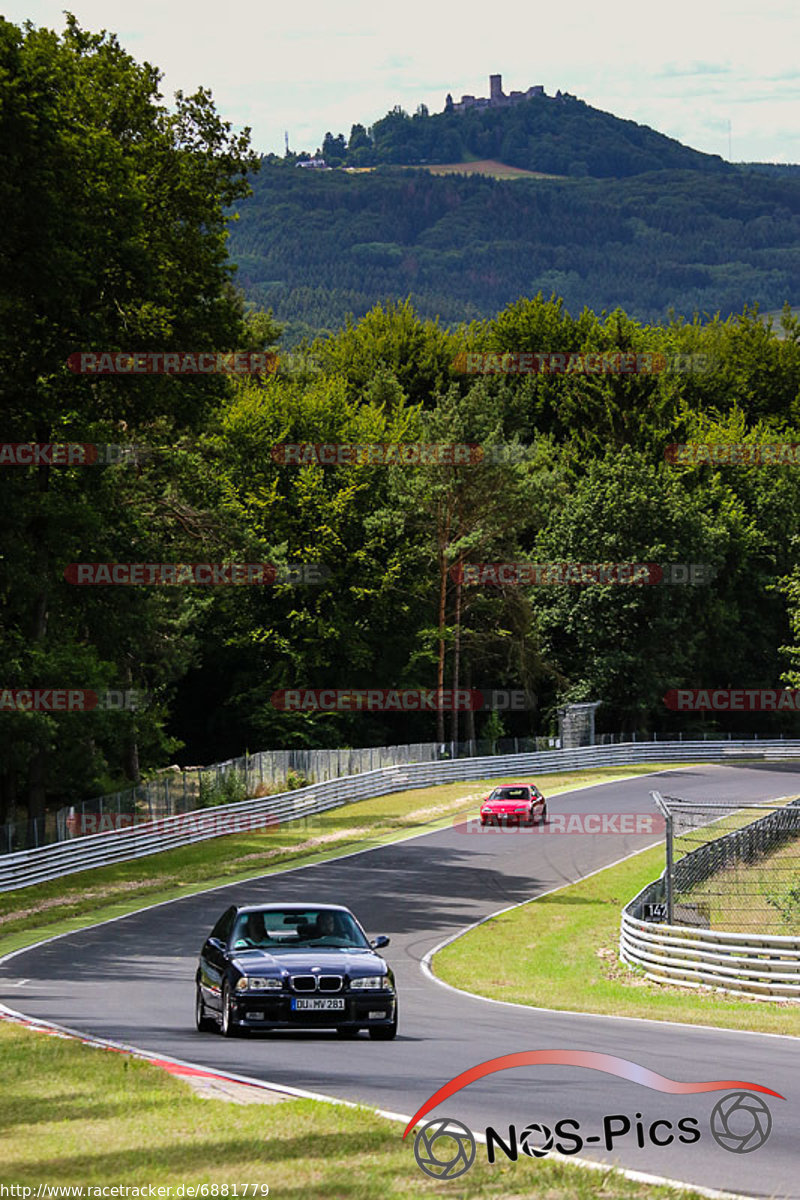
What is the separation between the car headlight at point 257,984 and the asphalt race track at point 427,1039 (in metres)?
0.49

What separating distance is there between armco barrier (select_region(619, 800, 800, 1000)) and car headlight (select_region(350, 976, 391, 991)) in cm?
878

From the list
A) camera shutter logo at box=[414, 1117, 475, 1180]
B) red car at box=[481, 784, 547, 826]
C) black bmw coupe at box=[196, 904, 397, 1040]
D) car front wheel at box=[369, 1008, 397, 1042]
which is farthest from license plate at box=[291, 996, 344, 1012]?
red car at box=[481, 784, 547, 826]

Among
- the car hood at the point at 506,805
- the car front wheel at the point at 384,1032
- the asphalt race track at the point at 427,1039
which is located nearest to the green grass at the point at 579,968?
the asphalt race track at the point at 427,1039

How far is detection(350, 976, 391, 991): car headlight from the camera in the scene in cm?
1417

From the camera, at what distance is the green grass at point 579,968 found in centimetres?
1930

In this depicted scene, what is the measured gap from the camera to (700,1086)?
10625mm

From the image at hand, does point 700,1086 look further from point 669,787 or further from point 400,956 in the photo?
point 669,787

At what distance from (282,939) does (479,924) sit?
16.3 m

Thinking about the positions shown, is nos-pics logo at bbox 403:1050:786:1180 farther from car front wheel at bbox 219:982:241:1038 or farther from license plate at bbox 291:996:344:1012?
car front wheel at bbox 219:982:241:1038

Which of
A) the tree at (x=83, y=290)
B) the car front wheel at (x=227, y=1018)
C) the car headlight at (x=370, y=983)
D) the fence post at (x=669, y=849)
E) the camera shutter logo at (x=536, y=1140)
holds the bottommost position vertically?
the fence post at (x=669, y=849)

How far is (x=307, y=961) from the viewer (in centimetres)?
1443

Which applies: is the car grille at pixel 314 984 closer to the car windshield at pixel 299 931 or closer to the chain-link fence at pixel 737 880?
the car windshield at pixel 299 931

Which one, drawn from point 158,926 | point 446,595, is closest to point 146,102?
point 158,926

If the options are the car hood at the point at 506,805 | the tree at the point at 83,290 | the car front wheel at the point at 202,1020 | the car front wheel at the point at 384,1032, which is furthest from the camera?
the car hood at the point at 506,805
